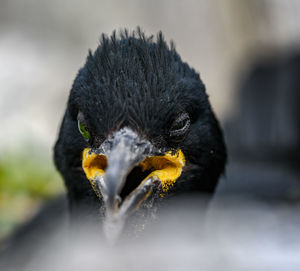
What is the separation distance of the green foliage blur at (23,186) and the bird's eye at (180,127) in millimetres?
3431

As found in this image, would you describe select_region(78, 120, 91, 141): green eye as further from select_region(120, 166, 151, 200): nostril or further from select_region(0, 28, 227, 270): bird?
select_region(120, 166, 151, 200): nostril

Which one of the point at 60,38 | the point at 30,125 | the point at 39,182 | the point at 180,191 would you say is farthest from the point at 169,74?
the point at 60,38

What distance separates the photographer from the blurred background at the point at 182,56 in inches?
277

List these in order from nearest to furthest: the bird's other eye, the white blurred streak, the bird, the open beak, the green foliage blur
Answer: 1. the open beak
2. the bird
3. the bird's other eye
4. the white blurred streak
5. the green foliage blur

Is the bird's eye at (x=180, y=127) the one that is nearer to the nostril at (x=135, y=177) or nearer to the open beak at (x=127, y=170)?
the open beak at (x=127, y=170)

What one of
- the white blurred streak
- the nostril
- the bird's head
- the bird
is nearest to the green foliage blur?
the white blurred streak

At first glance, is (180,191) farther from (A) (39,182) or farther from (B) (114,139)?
(A) (39,182)

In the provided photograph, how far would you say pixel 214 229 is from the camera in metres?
4.76

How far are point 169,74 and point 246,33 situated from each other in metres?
5.41

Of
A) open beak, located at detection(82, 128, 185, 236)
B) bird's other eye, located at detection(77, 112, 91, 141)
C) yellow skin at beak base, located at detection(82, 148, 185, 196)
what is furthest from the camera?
bird's other eye, located at detection(77, 112, 91, 141)

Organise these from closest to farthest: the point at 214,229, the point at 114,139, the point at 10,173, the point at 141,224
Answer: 1. the point at 114,139
2. the point at 141,224
3. the point at 214,229
4. the point at 10,173

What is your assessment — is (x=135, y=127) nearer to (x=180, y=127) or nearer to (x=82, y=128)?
(x=180, y=127)

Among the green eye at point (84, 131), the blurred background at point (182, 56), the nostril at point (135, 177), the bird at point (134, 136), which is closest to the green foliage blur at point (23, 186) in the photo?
the blurred background at point (182, 56)

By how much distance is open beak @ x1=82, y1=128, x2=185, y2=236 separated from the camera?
2652 mm
